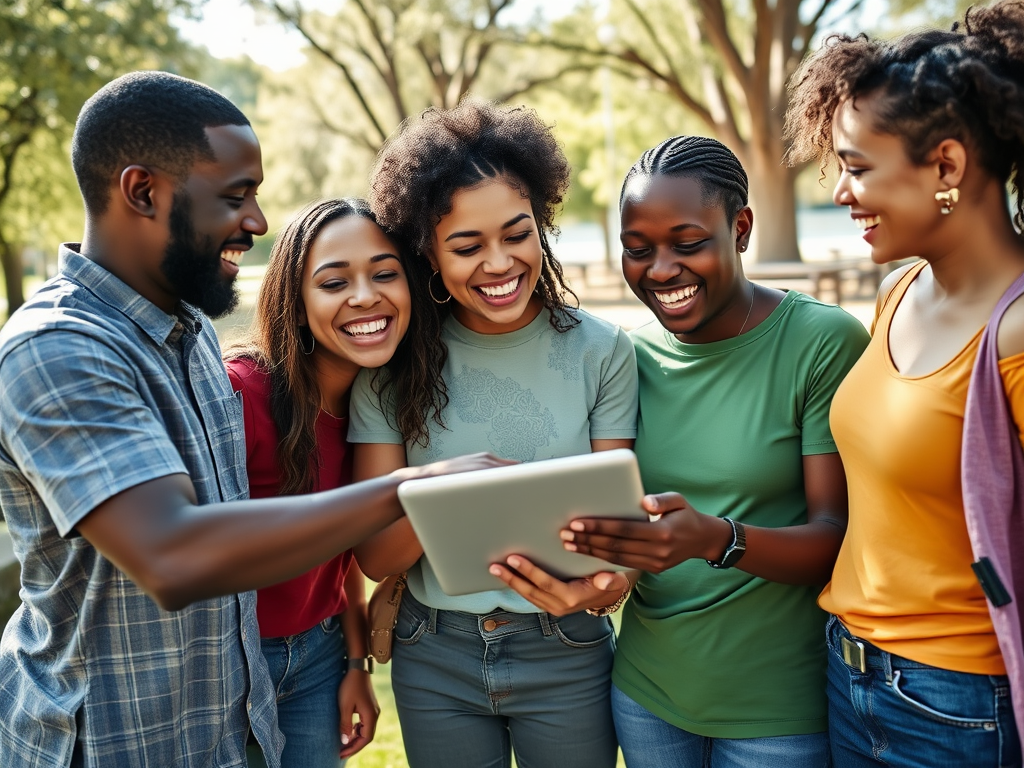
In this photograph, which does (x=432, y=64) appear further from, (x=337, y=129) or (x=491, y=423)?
(x=491, y=423)

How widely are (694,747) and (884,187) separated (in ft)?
5.02

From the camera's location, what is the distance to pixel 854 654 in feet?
7.07

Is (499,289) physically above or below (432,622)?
above

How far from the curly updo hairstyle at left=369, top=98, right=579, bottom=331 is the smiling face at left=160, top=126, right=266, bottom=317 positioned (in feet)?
2.03

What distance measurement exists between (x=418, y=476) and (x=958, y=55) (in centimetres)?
150

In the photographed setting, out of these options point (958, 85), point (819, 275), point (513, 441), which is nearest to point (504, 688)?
point (513, 441)

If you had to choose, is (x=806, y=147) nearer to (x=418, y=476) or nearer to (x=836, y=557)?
(x=836, y=557)

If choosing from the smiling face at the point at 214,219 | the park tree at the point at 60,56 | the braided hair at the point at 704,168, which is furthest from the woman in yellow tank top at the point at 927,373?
the park tree at the point at 60,56

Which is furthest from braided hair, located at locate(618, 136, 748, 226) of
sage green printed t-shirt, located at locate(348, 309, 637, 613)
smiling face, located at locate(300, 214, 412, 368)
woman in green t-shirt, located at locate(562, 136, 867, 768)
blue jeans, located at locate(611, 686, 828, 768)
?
blue jeans, located at locate(611, 686, 828, 768)

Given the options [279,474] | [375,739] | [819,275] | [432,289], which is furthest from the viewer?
[819,275]

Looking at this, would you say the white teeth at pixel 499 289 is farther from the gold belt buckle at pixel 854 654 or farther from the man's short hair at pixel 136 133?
the gold belt buckle at pixel 854 654

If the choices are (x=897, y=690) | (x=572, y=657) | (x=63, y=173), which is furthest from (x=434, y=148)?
(x=63, y=173)

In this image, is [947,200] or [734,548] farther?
[734,548]

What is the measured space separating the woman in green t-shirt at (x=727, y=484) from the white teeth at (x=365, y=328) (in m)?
0.74
